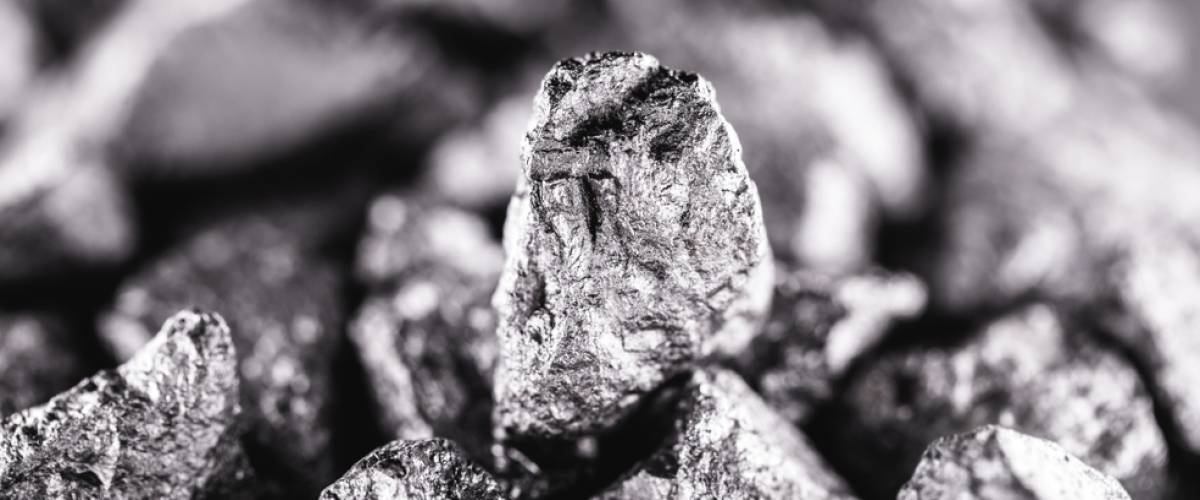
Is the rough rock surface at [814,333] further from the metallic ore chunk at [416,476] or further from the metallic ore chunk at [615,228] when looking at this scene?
the metallic ore chunk at [416,476]

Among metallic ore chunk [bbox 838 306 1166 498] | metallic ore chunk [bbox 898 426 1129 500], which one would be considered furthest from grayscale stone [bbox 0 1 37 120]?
metallic ore chunk [bbox 898 426 1129 500]

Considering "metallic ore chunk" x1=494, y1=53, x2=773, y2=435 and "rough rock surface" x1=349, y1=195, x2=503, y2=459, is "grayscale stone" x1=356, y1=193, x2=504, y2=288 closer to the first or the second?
"rough rock surface" x1=349, y1=195, x2=503, y2=459

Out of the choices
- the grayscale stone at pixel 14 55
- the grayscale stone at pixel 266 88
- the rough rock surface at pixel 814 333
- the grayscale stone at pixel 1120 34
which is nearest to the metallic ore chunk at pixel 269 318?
the grayscale stone at pixel 266 88

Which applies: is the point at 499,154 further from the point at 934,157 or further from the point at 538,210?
the point at 934,157

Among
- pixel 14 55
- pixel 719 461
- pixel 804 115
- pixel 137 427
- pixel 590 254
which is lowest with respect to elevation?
pixel 719 461

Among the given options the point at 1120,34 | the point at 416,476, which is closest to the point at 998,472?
the point at 416,476

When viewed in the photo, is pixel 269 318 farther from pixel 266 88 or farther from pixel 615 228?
pixel 615 228

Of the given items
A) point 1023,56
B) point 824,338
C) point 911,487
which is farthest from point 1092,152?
point 911,487
